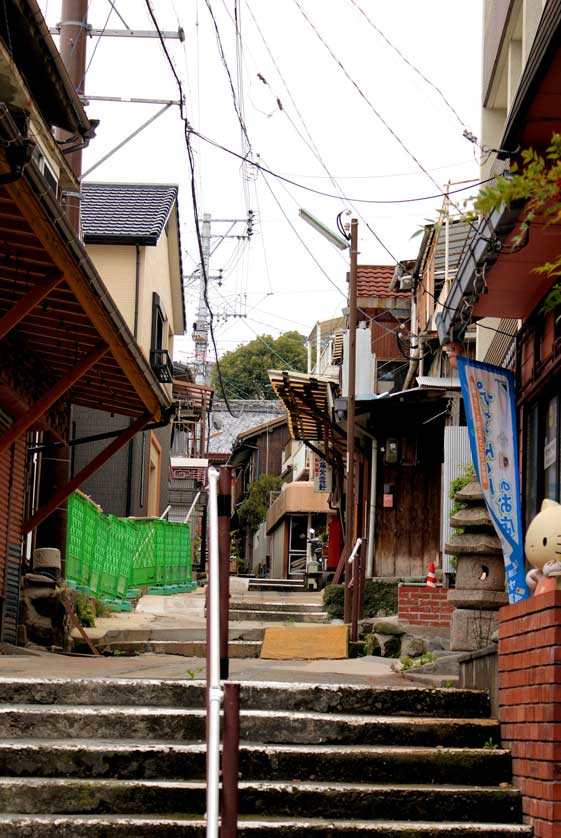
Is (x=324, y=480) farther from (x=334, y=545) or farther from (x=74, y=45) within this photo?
(x=74, y=45)

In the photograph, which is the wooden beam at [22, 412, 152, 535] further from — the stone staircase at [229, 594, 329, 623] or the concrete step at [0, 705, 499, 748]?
the concrete step at [0, 705, 499, 748]

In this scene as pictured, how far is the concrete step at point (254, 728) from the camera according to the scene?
608 centimetres

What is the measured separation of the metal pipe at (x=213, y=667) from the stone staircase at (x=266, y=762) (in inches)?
44.2

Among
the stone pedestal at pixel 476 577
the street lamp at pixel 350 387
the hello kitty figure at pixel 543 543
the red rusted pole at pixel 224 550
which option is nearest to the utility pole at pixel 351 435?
the street lamp at pixel 350 387

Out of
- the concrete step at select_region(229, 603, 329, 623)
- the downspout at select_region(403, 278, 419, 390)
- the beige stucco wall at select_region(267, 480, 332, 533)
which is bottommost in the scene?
the concrete step at select_region(229, 603, 329, 623)

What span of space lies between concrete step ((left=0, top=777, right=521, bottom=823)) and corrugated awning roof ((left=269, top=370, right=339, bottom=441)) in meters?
14.1

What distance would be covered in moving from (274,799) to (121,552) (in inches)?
598

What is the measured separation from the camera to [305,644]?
1323 cm

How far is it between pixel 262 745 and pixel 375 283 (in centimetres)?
2227

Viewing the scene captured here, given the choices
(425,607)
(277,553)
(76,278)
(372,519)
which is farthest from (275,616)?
(277,553)

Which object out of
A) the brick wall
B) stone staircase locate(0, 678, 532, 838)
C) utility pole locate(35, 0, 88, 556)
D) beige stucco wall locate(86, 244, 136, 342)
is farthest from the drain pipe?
stone staircase locate(0, 678, 532, 838)

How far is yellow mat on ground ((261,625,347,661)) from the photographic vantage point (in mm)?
12242

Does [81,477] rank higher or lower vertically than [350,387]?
lower

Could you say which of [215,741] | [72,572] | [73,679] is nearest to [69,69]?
[72,572]
